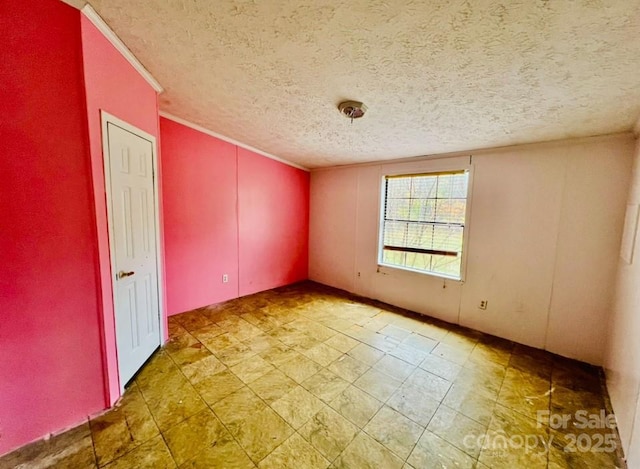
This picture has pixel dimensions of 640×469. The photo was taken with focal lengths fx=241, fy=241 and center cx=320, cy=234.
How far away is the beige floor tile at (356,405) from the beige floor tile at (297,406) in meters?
0.14

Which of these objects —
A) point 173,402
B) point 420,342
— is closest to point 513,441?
point 420,342

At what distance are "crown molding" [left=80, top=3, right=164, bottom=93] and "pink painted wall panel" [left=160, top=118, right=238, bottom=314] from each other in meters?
0.82

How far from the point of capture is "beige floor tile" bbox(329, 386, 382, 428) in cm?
169

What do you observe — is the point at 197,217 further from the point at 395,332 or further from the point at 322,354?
the point at 395,332

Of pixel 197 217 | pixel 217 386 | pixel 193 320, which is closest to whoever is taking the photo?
pixel 217 386

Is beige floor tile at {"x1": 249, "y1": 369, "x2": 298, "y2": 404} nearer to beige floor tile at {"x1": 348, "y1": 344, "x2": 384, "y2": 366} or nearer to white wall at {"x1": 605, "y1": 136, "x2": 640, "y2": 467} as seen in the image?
beige floor tile at {"x1": 348, "y1": 344, "x2": 384, "y2": 366}

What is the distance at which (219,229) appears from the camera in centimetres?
350

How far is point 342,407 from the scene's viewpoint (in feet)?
5.83

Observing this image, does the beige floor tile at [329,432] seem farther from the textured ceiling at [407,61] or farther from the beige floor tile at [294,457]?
the textured ceiling at [407,61]

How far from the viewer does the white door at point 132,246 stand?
1755 mm

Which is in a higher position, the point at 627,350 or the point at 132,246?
the point at 132,246

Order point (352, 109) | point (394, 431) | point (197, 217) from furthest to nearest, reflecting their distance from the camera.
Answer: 1. point (197, 217)
2. point (352, 109)
3. point (394, 431)

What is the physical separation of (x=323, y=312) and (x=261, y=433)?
1931 mm

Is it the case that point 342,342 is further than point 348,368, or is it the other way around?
point 342,342
